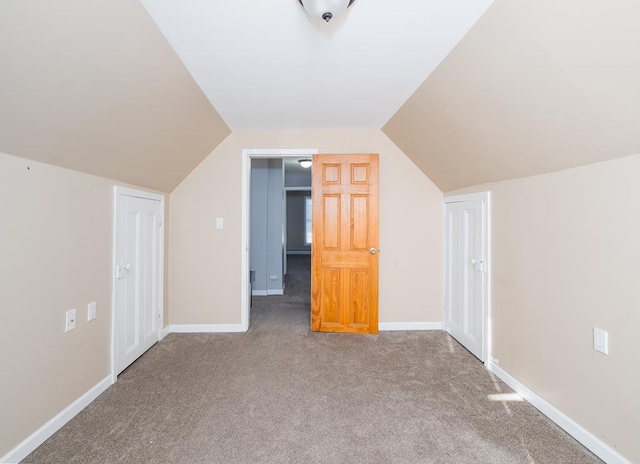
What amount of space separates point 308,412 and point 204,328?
6.01 feet

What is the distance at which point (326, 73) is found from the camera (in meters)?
2.03

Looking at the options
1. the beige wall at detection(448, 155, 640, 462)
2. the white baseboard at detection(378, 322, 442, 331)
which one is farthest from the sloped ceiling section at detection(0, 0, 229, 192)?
the white baseboard at detection(378, 322, 442, 331)

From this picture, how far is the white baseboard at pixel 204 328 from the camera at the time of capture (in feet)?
10.4

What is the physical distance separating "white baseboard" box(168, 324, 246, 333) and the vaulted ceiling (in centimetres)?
168

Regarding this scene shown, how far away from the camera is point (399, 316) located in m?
3.27

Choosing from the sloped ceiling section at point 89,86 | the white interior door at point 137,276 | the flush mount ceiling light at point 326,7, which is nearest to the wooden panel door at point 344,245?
the sloped ceiling section at point 89,86

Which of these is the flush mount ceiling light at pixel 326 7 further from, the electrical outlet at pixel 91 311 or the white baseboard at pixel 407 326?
the white baseboard at pixel 407 326

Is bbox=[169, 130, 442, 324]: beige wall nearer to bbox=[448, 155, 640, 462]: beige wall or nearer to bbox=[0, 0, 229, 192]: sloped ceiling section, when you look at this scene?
bbox=[0, 0, 229, 192]: sloped ceiling section

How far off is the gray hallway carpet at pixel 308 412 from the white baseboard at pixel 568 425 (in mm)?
58

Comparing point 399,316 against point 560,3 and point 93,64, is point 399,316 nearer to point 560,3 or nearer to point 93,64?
point 560,3

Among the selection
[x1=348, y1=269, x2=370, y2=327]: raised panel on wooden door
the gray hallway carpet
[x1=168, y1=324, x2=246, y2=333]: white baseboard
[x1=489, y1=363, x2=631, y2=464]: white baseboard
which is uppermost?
[x1=348, y1=269, x2=370, y2=327]: raised panel on wooden door

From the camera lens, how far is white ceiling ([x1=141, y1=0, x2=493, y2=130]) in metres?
1.44

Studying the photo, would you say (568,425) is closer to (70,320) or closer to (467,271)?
(467,271)

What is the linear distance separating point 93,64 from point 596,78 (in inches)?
91.0
